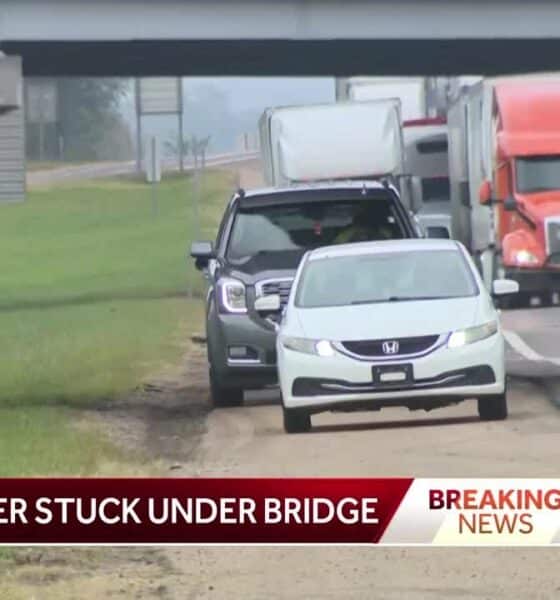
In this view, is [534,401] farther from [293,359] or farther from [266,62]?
[266,62]

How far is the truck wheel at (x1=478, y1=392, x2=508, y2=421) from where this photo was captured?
18.7 meters

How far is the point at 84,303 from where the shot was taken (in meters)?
46.0

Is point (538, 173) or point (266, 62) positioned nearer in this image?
point (538, 173)

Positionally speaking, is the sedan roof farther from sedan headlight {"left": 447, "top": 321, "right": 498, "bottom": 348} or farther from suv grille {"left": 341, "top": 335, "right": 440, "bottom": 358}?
suv grille {"left": 341, "top": 335, "right": 440, "bottom": 358}

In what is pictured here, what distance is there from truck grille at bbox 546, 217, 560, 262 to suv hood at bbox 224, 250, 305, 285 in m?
11.5

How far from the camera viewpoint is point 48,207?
9494 centimetres

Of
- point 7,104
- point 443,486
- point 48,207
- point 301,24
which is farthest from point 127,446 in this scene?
point 48,207

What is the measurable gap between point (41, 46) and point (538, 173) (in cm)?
767

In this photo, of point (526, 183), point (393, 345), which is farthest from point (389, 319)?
point (526, 183)

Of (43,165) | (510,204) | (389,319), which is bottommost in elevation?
(389,319)

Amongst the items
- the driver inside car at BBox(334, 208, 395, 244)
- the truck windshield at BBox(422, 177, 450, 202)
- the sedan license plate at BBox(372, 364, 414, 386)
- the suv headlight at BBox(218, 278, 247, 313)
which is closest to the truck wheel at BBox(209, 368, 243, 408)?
the suv headlight at BBox(218, 278, 247, 313)

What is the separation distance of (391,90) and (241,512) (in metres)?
50.3

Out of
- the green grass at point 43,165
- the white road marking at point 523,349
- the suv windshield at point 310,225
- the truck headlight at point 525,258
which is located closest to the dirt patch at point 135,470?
the suv windshield at point 310,225

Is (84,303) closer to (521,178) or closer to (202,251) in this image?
(521,178)
